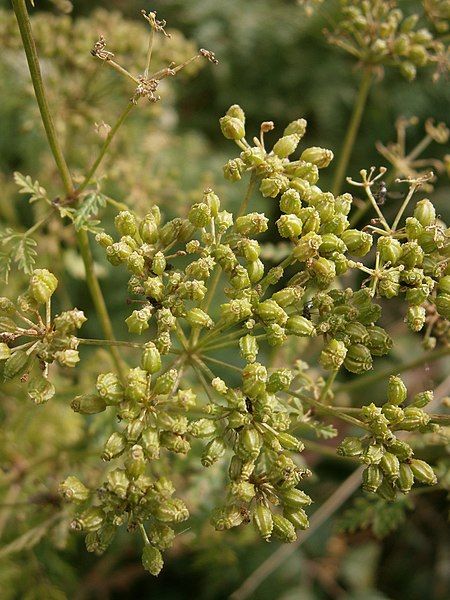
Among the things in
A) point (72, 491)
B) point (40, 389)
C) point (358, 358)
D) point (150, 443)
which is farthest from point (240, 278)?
point (72, 491)

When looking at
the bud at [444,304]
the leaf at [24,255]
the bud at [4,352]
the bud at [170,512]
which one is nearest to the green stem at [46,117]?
the leaf at [24,255]

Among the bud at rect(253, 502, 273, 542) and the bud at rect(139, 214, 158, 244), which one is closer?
the bud at rect(253, 502, 273, 542)

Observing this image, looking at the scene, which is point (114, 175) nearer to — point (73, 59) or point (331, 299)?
point (73, 59)

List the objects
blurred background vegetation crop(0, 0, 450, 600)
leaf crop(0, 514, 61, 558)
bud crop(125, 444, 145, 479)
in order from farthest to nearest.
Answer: blurred background vegetation crop(0, 0, 450, 600) → leaf crop(0, 514, 61, 558) → bud crop(125, 444, 145, 479)

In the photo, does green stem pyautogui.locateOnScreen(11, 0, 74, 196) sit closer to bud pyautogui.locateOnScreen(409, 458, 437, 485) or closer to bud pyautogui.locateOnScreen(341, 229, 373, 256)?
bud pyautogui.locateOnScreen(341, 229, 373, 256)

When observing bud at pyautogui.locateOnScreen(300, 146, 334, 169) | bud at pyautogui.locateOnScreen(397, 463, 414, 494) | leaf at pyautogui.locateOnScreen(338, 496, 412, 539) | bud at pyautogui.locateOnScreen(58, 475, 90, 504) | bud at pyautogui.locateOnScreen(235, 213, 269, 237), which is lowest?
leaf at pyautogui.locateOnScreen(338, 496, 412, 539)

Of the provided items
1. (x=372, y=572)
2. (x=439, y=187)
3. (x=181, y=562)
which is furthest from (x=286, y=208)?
(x=439, y=187)

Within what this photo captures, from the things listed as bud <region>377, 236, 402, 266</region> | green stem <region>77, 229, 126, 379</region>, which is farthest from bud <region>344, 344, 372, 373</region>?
green stem <region>77, 229, 126, 379</region>
